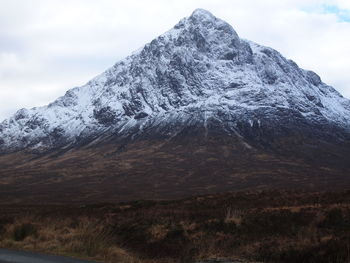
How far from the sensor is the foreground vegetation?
16828 millimetres

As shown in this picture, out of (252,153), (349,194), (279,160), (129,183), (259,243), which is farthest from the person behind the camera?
(252,153)

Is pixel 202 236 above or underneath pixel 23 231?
underneath

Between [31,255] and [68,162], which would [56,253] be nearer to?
[31,255]

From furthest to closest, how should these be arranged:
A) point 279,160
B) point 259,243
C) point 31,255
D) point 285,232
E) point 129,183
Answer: point 279,160, point 129,183, point 285,232, point 259,243, point 31,255

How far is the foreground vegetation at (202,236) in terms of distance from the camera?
55.2 ft

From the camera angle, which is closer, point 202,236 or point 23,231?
point 23,231

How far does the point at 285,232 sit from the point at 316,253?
5.60 meters

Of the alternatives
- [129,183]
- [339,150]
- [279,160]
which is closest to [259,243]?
[129,183]

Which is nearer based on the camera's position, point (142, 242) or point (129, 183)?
point (142, 242)

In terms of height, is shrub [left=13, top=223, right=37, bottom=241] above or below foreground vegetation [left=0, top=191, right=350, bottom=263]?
above

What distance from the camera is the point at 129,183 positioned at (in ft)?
425

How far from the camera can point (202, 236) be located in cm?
2333

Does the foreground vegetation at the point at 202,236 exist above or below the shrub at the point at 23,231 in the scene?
below

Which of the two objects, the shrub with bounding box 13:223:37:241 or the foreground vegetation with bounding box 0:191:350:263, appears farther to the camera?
the shrub with bounding box 13:223:37:241
